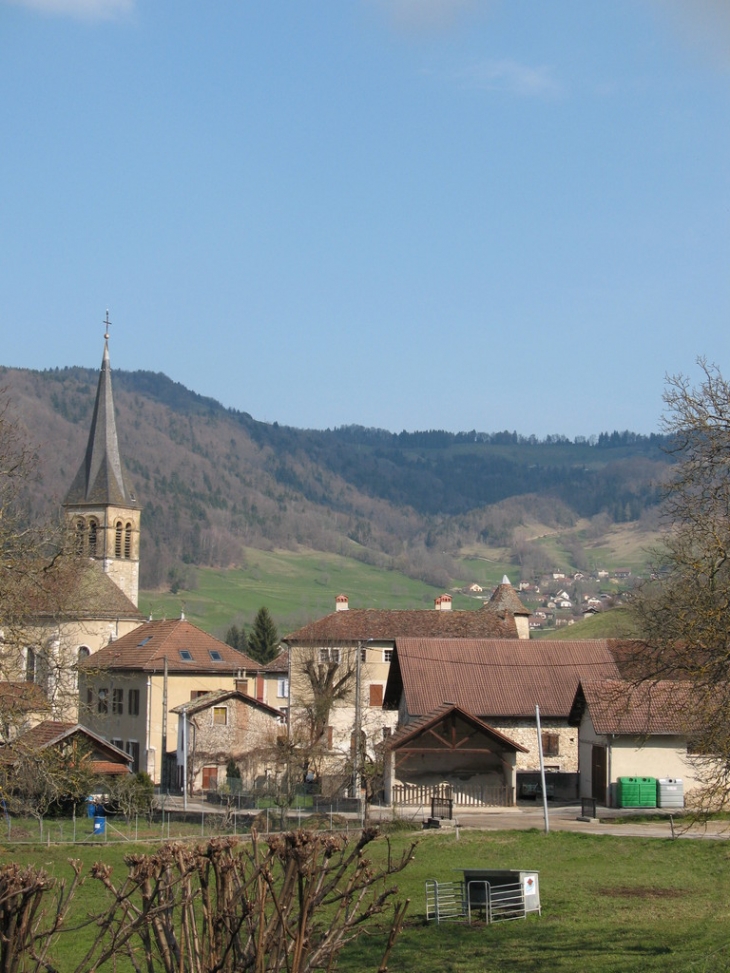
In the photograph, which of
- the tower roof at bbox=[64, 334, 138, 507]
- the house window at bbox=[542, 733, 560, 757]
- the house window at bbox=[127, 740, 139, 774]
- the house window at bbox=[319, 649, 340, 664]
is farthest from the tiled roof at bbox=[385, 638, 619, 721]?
the tower roof at bbox=[64, 334, 138, 507]

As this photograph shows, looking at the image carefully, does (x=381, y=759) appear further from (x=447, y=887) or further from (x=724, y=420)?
(x=724, y=420)

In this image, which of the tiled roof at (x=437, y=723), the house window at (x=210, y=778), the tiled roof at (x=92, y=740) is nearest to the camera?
the tiled roof at (x=92, y=740)

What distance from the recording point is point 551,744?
49969 mm

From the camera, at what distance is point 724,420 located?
16.4m

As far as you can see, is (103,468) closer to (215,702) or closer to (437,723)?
(215,702)

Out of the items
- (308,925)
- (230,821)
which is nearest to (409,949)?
(308,925)

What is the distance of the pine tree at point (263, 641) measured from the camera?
101938 mm

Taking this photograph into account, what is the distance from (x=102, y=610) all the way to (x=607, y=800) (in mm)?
45101

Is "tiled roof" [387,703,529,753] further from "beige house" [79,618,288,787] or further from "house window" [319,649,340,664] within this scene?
"house window" [319,649,340,664]

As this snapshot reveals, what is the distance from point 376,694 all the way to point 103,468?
3797cm

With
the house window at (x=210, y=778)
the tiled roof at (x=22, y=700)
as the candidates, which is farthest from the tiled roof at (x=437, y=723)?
the tiled roof at (x=22, y=700)

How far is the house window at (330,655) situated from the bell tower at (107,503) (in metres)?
29.8

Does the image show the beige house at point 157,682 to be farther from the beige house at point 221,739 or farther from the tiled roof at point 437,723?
the tiled roof at point 437,723

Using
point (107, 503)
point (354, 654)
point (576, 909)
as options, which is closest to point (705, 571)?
point (576, 909)
